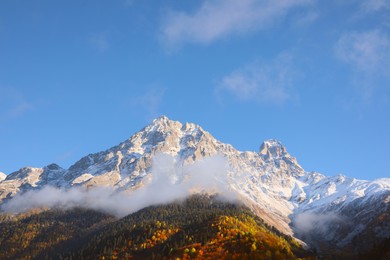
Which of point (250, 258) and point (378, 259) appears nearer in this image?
point (378, 259)

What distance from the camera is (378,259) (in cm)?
17900

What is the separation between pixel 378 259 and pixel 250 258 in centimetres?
5731

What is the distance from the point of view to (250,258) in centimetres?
19988
